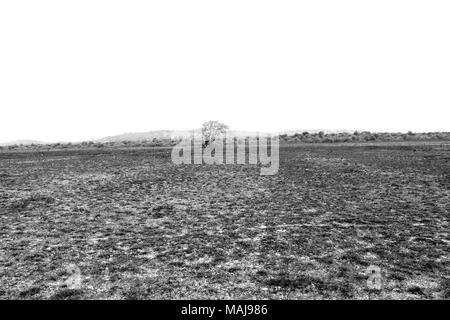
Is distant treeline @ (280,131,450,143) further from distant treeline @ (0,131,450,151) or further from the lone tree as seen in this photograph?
the lone tree

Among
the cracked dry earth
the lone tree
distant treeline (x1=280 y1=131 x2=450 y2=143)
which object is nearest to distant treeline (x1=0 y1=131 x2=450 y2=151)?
distant treeline (x1=280 y1=131 x2=450 y2=143)

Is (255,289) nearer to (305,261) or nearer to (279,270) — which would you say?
(279,270)

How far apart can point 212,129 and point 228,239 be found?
64.2m

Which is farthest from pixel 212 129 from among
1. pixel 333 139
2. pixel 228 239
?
pixel 228 239

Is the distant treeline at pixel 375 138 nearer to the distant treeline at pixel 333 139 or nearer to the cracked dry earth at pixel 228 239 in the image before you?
the distant treeline at pixel 333 139

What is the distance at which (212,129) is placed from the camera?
74.4 meters

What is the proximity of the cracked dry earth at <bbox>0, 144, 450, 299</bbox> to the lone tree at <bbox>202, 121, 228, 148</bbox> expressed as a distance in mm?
52492

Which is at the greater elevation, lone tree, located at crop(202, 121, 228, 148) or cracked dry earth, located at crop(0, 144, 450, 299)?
lone tree, located at crop(202, 121, 228, 148)

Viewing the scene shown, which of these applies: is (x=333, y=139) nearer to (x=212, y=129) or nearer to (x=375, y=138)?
(x=375, y=138)

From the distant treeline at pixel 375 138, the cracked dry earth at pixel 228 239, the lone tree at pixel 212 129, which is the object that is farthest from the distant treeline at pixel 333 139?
the cracked dry earth at pixel 228 239

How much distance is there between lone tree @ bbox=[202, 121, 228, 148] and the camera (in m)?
73.9

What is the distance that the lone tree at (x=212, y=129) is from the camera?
73.9m

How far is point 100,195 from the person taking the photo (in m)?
18.6
